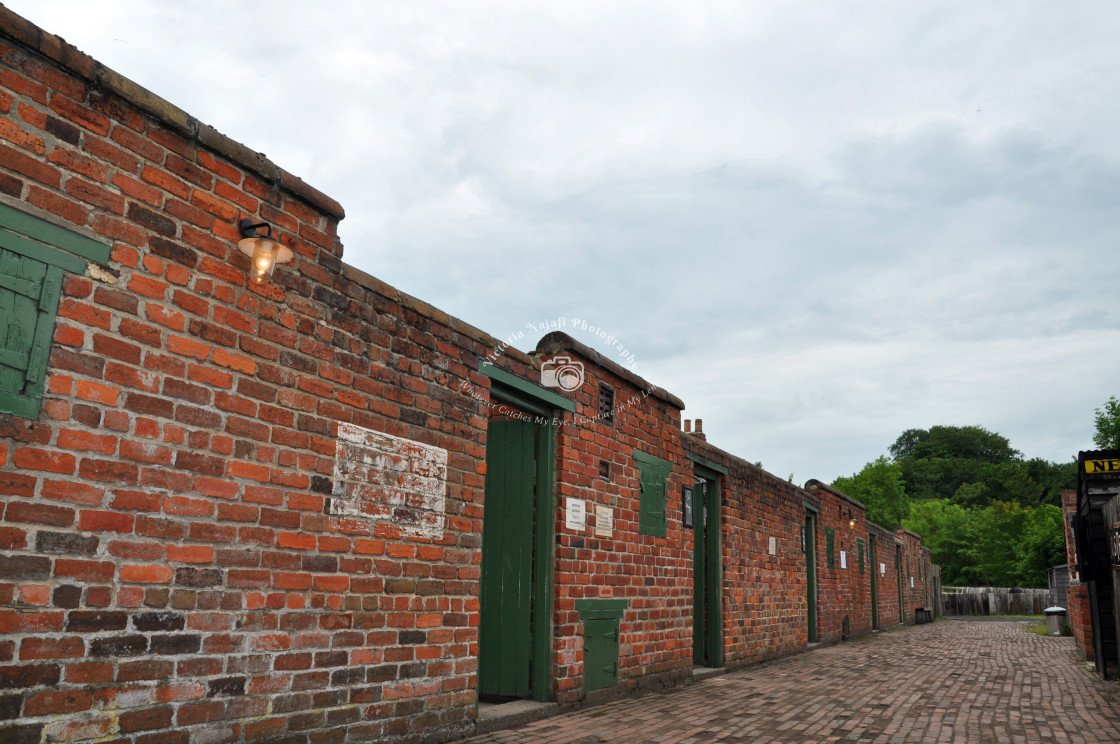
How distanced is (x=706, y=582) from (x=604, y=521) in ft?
11.6

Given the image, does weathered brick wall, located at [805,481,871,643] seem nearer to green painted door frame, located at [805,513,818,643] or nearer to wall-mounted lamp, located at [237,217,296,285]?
green painted door frame, located at [805,513,818,643]

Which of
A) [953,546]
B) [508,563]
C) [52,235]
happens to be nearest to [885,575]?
[508,563]

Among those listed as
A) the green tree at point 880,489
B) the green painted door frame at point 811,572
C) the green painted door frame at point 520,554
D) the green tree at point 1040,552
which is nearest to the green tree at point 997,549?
the green tree at point 1040,552

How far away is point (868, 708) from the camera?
693 centimetres

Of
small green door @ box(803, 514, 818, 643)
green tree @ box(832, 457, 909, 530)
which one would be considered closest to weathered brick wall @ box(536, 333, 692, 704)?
small green door @ box(803, 514, 818, 643)

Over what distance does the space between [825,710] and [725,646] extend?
3.12 meters

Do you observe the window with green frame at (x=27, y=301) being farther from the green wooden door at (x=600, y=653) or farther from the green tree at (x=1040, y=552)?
the green tree at (x=1040, y=552)

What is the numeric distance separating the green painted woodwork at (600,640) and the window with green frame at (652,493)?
959 millimetres

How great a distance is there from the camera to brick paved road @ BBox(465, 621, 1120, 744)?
5.56 metres

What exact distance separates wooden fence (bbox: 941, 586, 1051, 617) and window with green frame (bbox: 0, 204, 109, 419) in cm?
3406

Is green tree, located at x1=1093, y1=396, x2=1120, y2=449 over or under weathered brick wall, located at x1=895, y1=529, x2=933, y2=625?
over

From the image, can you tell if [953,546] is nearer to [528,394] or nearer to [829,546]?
[829,546]

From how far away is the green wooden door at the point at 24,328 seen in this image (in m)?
Answer: 2.84

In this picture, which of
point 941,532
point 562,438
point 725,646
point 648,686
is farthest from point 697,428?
point 941,532
